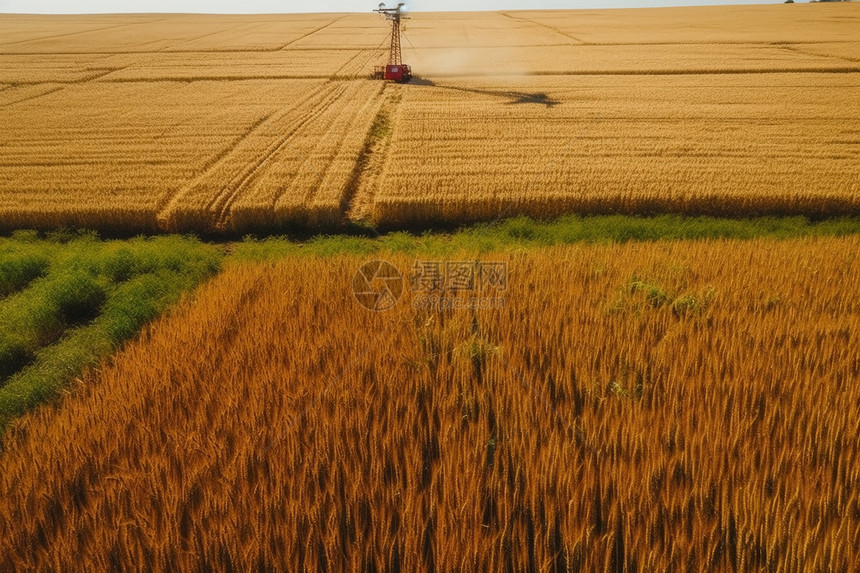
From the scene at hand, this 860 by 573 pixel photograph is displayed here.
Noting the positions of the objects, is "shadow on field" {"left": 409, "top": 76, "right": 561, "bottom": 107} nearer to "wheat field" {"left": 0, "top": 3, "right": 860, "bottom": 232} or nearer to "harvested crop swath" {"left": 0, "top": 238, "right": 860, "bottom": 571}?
"wheat field" {"left": 0, "top": 3, "right": 860, "bottom": 232}

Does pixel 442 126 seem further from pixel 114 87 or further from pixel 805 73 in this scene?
pixel 805 73

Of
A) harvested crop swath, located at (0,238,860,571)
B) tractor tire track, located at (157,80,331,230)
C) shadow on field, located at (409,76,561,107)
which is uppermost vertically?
shadow on field, located at (409,76,561,107)

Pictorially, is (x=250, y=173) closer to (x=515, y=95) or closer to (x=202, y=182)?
(x=202, y=182)

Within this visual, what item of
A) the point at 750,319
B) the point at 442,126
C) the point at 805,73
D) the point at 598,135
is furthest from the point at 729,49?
the point at 750,319

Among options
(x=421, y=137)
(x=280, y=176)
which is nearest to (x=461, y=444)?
(x=280, y=176)

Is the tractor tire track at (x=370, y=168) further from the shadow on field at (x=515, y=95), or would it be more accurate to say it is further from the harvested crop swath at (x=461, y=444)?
the harvested crop swath at (x=461, y=444)

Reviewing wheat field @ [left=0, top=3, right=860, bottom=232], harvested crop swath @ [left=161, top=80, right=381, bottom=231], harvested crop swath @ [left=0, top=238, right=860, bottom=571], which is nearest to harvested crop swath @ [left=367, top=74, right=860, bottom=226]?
wheat field @ [left=0, top=3, right=860, bottom=232]
